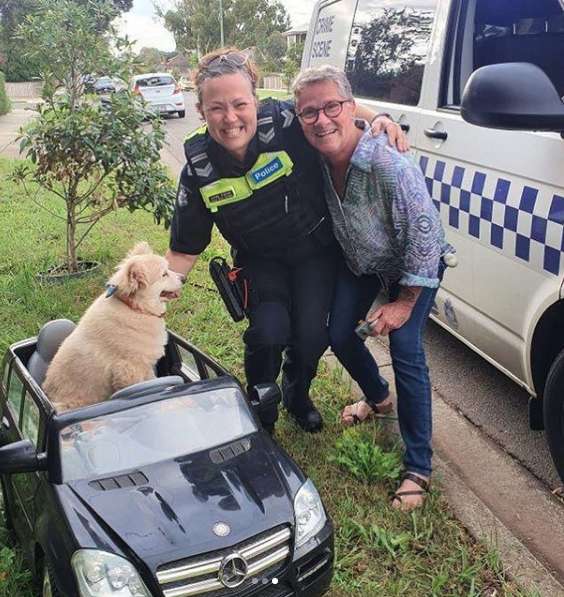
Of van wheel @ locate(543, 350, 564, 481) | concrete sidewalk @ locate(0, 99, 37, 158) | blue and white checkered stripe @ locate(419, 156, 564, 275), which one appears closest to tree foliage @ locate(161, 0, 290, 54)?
concrete sidewalk @ locate(0, 99, 37, 158)

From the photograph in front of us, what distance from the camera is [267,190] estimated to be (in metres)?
2.65

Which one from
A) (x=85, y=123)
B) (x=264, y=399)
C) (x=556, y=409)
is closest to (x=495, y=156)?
(x=556, y=409)

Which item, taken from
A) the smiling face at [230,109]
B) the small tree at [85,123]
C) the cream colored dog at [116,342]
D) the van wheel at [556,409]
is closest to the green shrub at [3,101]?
the small tree at [85,123]

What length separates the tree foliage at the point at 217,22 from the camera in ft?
150

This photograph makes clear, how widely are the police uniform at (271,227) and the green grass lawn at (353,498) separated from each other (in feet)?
1.31

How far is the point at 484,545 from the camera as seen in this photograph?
8.06 feet

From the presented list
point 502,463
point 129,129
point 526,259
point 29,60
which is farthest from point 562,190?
point 29,60

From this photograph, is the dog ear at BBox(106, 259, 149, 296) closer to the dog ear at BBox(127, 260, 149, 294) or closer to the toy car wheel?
the dog ear at BBox(127, 260, 149, 294)

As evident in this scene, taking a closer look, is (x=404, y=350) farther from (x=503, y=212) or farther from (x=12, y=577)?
(x=12, y=577)

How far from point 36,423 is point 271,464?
83cm

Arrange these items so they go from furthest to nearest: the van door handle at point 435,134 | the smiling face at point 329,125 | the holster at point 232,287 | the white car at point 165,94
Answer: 1. the white car at point 165,94
2. the van door handle at point 435,134
3. the holster at point 232,287
4. the smiling face at point 329,125

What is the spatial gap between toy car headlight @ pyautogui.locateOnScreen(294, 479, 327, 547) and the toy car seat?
4.11ft

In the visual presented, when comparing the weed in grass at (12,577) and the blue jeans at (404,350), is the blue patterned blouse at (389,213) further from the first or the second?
the weed in grass at (12,577)

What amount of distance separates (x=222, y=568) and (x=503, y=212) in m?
1.74
